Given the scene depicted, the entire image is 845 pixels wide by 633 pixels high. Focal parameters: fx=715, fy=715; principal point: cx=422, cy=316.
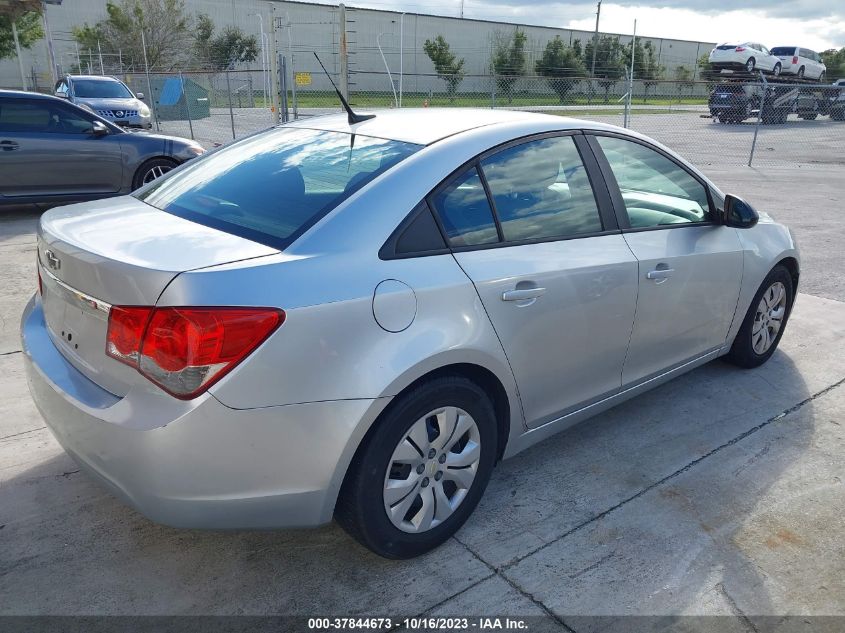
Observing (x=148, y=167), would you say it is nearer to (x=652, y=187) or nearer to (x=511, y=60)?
(x=652, y=187)

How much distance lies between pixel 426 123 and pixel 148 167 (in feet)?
23.3

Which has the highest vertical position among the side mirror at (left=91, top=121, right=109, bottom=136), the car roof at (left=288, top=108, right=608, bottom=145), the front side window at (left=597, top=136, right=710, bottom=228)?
the car roof at (left=288, top=108, right=608, bottom=145)

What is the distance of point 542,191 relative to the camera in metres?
3.09

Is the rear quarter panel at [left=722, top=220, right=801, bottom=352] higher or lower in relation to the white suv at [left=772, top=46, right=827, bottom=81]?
lower

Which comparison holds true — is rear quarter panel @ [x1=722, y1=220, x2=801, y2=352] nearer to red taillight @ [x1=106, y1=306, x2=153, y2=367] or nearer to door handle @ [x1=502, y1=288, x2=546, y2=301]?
door handle @ [x1=502, y1=288, x2=546, y2=301]

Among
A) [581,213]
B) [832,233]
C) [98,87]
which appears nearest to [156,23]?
[98,87]

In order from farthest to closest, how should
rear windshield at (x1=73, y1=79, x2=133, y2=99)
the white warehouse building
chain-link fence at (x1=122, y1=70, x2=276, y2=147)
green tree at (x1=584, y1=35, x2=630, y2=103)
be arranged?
green tree at (x1=584, y1=35, x2=630, y2=103) < the white warehouse building < chain-link fence at (x1=122, y1=70, x2=276, y2=147) < rear windshield at (x1=73, y1=79, x2=133, y2=99)

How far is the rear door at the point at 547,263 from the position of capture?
108 inches

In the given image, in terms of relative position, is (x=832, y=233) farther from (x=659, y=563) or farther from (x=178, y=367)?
(x=178, y=367)

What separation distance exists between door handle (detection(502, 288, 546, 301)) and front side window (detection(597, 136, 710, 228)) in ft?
2.74

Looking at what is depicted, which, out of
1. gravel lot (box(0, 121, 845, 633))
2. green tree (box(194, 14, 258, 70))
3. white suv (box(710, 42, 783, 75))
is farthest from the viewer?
green tree (box(194, 14, 258, 70))

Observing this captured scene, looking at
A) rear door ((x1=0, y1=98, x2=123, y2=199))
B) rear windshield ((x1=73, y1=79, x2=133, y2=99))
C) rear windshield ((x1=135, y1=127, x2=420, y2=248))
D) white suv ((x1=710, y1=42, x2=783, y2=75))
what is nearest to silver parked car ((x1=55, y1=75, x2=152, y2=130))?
rear windshield ((x1=73, y1=79, x2=133, y2=99))

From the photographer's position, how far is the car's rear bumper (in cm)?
215

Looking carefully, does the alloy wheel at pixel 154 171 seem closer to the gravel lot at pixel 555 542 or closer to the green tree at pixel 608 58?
the gravel lot at pixel 555 542
